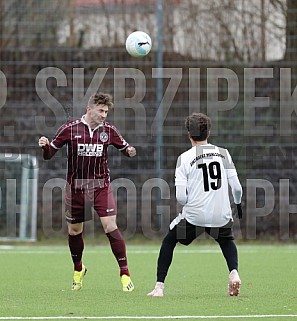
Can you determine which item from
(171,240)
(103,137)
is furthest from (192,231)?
(103,137)

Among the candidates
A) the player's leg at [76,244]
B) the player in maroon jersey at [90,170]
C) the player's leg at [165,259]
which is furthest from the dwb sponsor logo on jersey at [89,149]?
the player's leg at [165,259]

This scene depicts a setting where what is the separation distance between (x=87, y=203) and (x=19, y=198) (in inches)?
262

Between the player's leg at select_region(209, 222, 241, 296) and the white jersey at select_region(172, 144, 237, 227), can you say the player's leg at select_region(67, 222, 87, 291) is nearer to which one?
the white jersey at select_region(172, 144, 237, 227)

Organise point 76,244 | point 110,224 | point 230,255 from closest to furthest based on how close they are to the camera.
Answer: point 230,255
point 110,224
point 76,244

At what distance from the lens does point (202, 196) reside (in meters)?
7.48

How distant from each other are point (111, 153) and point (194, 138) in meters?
7.57

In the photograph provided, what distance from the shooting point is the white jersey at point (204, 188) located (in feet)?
24.5

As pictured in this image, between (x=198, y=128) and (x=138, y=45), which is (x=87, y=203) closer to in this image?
(x=198, y=128)

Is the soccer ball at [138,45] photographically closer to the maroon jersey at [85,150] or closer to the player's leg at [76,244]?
the maroon jersey at [85,150]

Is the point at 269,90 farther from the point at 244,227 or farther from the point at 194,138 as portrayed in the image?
the point at 194,138

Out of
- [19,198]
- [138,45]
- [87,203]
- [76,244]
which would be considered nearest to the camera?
[87,203]

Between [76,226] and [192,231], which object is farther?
[76,226]

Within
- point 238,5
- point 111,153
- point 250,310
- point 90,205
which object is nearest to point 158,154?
point 111,153

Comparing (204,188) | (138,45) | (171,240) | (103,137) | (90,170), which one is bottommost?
(171,240)
